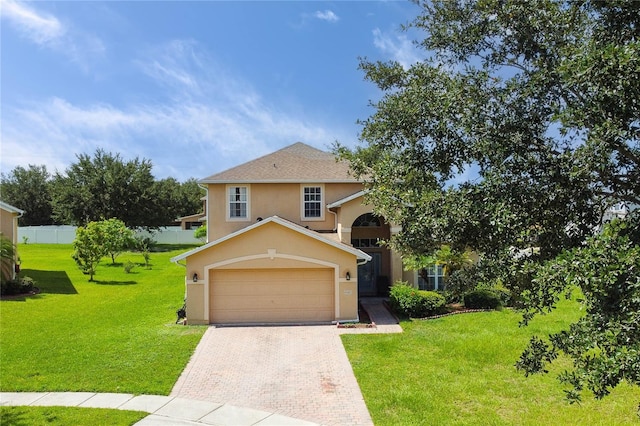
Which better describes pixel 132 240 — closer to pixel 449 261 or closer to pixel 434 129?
pixel 449 261

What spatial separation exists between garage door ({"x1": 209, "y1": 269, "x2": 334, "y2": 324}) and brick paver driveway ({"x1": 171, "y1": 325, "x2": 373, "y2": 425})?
3.75 feet

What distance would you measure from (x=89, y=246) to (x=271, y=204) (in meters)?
13.1

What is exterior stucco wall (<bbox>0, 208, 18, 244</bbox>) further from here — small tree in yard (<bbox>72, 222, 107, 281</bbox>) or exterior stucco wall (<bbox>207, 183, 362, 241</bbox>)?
exterior stucco wall (<bbox>207, 183, 362, 241</bbox>)

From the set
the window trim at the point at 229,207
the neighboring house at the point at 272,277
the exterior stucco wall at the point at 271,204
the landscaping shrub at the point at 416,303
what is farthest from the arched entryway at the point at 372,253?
the window trim at the point at 229,207

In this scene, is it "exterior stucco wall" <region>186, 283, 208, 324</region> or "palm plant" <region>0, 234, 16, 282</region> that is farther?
"palm plant" <region>0, 234, 16, 282</region>

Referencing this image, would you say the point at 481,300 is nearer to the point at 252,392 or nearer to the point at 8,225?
the point at 252,392

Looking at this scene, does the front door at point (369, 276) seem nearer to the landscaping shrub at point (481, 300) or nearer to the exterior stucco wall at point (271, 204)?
the exterior stucco wall at point (271, 204)

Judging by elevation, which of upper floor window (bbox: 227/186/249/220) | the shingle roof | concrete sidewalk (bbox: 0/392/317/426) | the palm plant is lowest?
concrete sidewalk (bbox: 0/392/317/426)

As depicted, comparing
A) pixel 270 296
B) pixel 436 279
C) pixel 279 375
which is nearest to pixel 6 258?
pixel 270 296

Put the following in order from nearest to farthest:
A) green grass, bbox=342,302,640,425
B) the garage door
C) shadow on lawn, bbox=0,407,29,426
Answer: shadow on lawn, bbox=0,407,29,426
green grass, bbox=342,302,640,425
the garage door

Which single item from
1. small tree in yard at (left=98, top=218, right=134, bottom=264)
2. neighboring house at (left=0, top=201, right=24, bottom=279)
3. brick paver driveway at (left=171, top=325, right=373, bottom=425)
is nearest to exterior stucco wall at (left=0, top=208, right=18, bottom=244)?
neighboring house at (left=0, top=201, right=24, bottom=279)

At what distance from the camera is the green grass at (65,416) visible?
27.9ft

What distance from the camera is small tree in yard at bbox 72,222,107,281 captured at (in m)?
26.6

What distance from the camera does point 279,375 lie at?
37.7ft
